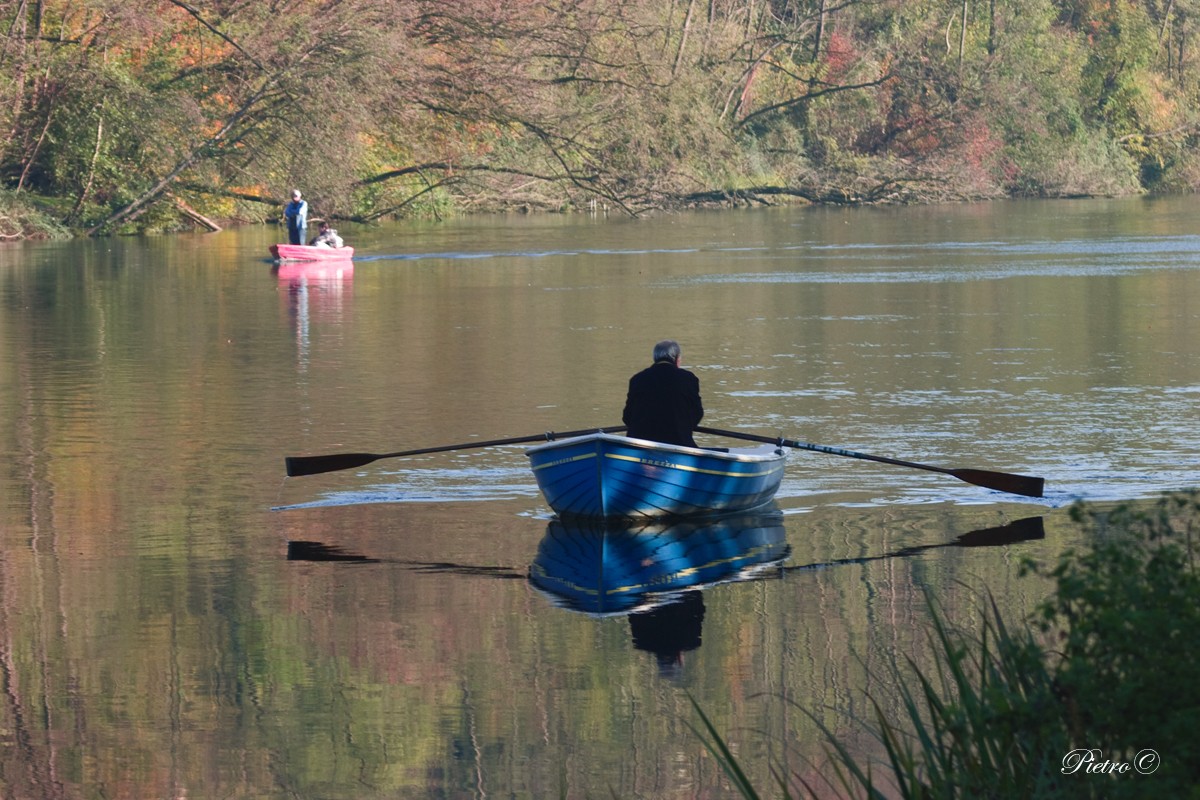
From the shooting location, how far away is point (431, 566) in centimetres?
1279

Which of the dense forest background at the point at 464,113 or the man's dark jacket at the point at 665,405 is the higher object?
the dense forest background at the point at 464,113

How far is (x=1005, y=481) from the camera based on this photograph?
14.7 m

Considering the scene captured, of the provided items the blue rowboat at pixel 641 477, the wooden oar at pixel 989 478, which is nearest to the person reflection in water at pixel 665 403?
the blue rowboat at pixel 641 477

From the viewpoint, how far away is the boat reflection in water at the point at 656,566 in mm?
11297

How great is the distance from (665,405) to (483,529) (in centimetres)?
152

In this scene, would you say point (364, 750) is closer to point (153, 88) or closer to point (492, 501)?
point (492, 501)

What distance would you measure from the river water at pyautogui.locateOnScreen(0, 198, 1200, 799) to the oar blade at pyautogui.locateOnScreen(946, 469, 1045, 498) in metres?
0.16

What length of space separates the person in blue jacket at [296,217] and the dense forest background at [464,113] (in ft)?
19.8

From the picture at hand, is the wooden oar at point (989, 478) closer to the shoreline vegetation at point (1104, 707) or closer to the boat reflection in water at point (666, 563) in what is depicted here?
the boat reflection in water at point (666, 563)

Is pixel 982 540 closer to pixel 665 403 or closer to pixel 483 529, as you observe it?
pixel 665 403

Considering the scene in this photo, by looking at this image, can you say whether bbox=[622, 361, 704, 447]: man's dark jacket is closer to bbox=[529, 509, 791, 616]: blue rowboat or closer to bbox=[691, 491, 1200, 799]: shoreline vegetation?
bbox=[529, 509, 791, 616]: blue rowboat

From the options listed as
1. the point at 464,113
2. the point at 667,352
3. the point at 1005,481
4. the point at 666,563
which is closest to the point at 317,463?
the point at 667,352

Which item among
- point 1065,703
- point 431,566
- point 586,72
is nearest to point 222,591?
point 431,566

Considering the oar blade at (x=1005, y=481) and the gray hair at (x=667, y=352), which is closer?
the gray hair at (x=667, y=352)
